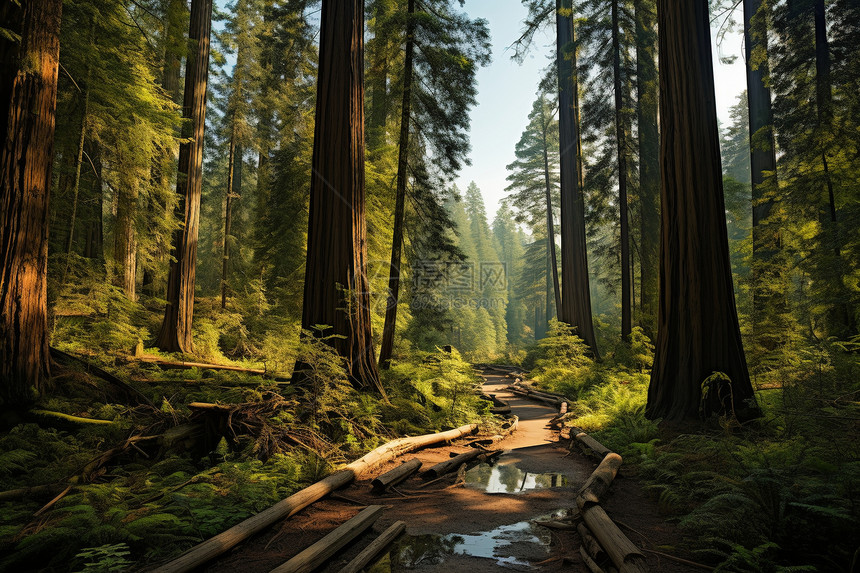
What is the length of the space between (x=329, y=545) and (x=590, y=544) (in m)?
2.02

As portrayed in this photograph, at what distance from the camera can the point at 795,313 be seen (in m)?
10.9

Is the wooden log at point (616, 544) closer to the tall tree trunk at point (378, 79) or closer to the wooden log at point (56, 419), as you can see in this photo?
the wooden log at point (56, 419)

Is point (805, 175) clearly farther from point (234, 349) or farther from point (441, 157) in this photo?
point (234, 349)

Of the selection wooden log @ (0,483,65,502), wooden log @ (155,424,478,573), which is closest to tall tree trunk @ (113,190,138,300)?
wooden log @ (0,483,65,502)

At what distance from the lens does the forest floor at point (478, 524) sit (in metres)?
3.19

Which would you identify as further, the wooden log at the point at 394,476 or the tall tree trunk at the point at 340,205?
the tall tree trunk at the point at 340,205

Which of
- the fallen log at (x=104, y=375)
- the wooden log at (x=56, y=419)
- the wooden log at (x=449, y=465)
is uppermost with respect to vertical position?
the fallen log at (x=104, y=375)

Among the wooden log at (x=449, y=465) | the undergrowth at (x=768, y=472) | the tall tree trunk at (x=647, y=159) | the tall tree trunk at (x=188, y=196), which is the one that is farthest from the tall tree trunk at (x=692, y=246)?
the tall tree trunk at (x=188, y=196)

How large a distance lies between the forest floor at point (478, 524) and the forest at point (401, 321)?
0.16 ft

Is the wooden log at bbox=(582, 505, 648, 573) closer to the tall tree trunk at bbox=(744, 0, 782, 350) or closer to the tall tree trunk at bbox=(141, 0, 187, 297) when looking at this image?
the tall tree trunk at bbox=(744, 0, 782, 350)

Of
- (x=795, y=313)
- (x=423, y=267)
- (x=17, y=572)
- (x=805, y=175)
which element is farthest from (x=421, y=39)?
(x=17, y=572)

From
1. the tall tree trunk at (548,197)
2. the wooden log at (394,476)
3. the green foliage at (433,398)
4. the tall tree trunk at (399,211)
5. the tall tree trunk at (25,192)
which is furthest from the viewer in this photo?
the tall tree trunk at (548,197)

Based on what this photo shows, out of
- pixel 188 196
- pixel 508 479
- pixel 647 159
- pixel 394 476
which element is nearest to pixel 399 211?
pixel 188 196

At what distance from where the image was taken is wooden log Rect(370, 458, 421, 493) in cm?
475
